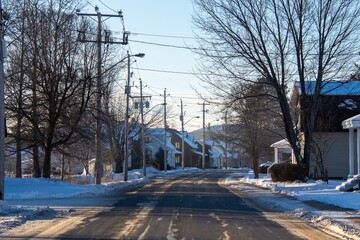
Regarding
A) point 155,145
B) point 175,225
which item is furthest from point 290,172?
point 155,145

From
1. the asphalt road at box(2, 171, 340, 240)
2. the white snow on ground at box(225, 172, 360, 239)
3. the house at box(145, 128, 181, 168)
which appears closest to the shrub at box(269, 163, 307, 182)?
the white snow on ground at box(225, 172, 360, 239)

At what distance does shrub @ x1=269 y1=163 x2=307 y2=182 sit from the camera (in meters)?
30.2

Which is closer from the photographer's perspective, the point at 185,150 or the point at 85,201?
the point at 85,201

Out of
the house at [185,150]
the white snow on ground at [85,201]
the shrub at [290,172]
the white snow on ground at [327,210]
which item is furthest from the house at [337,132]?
the house at [185,150]

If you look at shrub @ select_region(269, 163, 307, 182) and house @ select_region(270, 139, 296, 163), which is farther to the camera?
house @ select_region(270, 139, 296, 163)

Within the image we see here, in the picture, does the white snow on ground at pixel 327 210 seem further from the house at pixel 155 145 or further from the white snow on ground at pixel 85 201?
the house at pixel 155 145

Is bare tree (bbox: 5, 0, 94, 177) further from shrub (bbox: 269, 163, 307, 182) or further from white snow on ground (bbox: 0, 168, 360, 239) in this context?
shrub (bbox: 269, 163, 307, 182)

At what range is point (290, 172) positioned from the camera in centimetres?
3062

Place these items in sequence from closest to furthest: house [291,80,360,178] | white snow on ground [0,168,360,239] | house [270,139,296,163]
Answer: white snow on ground [0,168,360,239]
house [291,80,360,178]
house [270,139,296,163]

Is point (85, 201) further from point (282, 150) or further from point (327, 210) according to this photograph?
point (282, 150)

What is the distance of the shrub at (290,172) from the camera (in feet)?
98.9

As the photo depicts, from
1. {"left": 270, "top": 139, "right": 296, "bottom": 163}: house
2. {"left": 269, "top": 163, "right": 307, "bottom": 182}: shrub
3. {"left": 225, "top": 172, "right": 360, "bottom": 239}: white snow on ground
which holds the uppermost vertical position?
{"left": 270, "top": 139, "right": 296, "bottom": 163}: house

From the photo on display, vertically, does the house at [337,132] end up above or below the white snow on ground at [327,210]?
above

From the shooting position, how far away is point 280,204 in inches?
738
